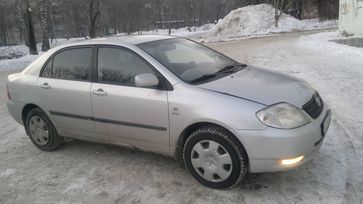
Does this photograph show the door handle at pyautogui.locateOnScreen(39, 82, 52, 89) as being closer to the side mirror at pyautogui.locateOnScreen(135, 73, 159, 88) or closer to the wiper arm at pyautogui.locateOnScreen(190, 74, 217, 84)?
the side mirror at pyautogui.locateOnScreen(135, 73, 159, 88)

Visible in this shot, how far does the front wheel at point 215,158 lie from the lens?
4078 millimetres

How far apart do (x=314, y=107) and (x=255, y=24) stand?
2606 cm

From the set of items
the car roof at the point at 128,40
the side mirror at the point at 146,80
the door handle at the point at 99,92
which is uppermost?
the car roof at the point at 128,40

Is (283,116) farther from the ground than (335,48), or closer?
farther from the ground

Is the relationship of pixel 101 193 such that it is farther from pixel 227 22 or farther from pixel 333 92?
pixel 227 22

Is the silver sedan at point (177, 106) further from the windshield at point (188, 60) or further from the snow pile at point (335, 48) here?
the snow pile at point (335, 48)

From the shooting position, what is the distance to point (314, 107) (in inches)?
171

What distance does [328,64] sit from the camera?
11.4 m

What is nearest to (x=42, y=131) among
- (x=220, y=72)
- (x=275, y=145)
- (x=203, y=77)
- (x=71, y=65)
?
(x=71, y=65)

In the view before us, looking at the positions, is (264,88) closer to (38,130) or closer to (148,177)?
(148,177)

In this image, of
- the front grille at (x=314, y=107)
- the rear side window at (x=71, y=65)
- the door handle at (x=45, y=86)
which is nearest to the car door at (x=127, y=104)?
the rear side window at (x=71, y=65)

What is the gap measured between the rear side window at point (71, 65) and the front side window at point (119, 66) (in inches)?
8.7

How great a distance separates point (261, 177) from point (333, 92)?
426 cm

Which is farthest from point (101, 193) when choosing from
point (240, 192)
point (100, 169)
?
point (240, 192)
